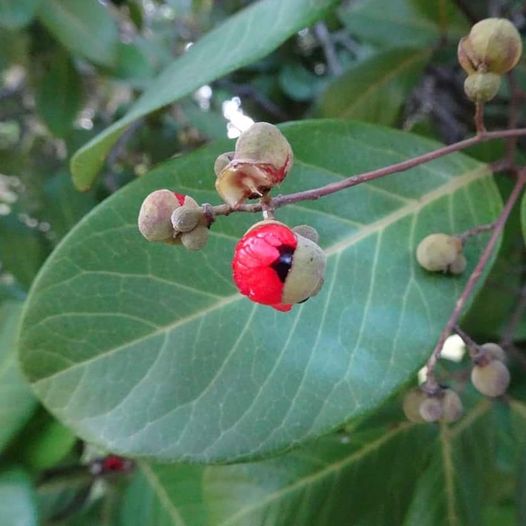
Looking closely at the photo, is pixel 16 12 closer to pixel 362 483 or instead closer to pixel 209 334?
pixel 209 334

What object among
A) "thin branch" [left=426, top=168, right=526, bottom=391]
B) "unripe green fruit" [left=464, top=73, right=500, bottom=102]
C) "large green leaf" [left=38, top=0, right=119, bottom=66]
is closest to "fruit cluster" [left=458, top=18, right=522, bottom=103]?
"unripe green fruit" [left=464, top=73, right=500, bottom=102]

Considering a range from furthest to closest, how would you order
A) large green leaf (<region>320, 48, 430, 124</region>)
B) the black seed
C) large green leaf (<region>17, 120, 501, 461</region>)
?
large green leaf (<region>320, 48, 430, 124</region>) → large green leaf (<region>17, 120, 501, 461</region>) → the black seed

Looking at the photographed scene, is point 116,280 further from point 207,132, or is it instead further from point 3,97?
point 3,97

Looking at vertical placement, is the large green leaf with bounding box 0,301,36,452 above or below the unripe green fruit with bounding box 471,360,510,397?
below

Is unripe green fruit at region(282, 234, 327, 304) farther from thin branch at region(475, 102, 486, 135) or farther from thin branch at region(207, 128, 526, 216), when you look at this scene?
thin branch at region(475, 102, 486, 135)

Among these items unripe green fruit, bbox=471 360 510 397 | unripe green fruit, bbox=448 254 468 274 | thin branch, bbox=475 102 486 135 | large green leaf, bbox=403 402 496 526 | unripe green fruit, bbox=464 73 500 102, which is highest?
unripe green fruit, bbox=464 73 500 102

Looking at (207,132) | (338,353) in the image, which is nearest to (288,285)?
(338,353)
